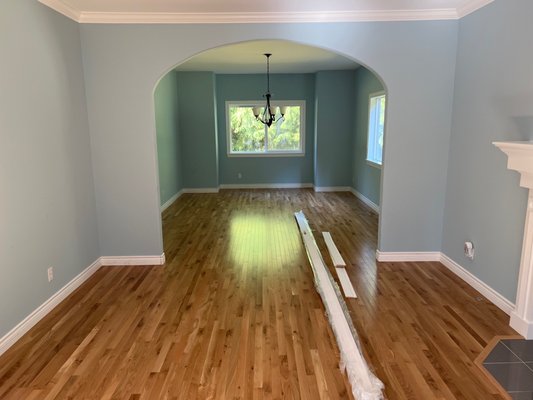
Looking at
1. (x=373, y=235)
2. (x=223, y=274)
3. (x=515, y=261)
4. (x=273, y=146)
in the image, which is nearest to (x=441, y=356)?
(x=515, y=261)

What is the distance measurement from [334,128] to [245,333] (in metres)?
6.50

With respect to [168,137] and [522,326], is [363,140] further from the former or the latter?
[522,326]

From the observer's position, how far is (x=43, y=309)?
3.02m

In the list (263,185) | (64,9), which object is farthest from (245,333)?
(263,185)

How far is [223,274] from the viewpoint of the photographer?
392 cm

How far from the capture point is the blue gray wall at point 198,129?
8.26 metres

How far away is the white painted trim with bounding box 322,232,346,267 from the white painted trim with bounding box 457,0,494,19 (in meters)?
2.75

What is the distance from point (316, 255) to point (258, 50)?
3.50m

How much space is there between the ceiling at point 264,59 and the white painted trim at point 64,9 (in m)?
2.00

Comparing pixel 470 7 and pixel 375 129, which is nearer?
pixel 470 7

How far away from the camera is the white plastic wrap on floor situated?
2121 mm

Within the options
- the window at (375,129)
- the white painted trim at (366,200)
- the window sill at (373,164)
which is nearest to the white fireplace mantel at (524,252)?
the white painted trim at (366,200)

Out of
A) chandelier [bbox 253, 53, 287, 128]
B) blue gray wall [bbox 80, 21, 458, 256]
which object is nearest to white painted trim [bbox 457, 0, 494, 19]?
blue gray wall [bbox 80, 21, 458, 256]

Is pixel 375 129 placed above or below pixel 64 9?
below
